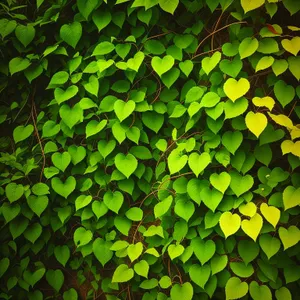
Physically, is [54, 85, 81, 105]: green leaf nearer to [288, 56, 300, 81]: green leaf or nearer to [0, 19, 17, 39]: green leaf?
[0, 19, 17, 39]: green leaf

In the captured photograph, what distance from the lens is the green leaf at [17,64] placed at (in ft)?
7.33

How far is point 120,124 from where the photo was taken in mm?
2107

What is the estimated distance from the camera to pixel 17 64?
226 centimetres

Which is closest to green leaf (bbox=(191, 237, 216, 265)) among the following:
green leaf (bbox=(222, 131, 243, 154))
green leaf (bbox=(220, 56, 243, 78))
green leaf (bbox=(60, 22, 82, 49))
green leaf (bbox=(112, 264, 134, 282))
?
green leaf (bbox=(112, 264, 134, 282))

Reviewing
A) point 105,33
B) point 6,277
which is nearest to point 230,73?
point 105,33

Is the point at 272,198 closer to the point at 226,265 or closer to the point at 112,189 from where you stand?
the point at 226,265

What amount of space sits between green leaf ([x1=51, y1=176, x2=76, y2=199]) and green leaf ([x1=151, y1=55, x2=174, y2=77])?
685mm

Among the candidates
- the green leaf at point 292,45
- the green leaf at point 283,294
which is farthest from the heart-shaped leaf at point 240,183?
the green leaf at point 292,45

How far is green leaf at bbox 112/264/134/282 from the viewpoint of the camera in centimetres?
207

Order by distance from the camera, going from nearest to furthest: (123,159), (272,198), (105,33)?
(272,198) → (123,159) → (105,33)

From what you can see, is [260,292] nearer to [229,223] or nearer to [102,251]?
[229,223]

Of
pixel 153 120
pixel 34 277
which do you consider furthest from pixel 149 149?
pixel 34 277

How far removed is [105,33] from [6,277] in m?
1.39

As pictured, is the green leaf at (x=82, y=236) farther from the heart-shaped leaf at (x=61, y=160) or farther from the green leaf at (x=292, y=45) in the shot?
the green leaf at (x=292, y=45)
